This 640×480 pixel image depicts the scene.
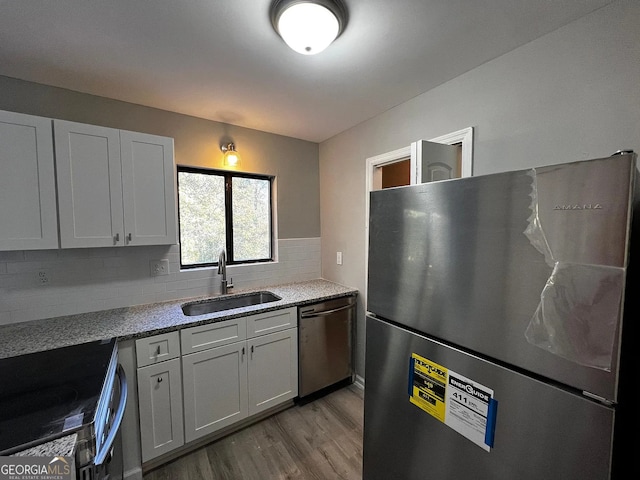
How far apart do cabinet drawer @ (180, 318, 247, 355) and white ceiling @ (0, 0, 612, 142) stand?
5.38ft

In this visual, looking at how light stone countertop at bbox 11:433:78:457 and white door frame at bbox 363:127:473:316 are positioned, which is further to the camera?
white door frame at bbox 363:127:473:316

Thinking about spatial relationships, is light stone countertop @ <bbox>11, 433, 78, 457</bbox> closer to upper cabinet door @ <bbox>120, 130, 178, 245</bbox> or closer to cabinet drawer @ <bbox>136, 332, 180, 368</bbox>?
cabinet drawer @ <bbox>136, 332, 180, 368</bbox>

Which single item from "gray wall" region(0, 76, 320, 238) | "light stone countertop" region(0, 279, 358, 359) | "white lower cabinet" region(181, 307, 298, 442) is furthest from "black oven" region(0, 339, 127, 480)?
"gray wall" region(0, 76, 320, 238)

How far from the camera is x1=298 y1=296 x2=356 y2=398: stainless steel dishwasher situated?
7.43ft

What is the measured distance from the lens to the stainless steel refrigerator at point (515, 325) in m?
0.62

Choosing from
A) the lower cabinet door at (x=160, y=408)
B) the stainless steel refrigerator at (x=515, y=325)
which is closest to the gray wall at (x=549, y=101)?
the stainless steel refrigerator at (x=515, y=325)

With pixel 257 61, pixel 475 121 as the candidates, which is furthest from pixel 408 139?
pixel 257 61

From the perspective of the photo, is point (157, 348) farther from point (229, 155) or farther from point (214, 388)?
point (229, 155)

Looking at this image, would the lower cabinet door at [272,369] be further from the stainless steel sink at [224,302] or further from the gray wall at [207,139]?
the gray wall at [207,139]

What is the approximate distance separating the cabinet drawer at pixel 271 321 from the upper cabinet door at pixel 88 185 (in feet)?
3.49

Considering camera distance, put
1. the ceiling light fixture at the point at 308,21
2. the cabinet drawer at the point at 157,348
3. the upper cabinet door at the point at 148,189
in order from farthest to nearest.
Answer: the upper cabinet door at the point at 148,189
the cabinet drawer at the point at 157,348
the ceiling light fixture at the point at 308,21

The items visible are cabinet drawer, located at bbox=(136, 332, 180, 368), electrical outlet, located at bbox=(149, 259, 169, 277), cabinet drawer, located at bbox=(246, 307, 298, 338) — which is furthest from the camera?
electrical outlet, located at bbox=(149, 259, 169, 277)

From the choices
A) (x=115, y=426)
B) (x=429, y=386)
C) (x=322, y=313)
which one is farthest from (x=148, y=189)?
(x=429, y=386)

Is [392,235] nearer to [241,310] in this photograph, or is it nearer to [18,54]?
[241,310]
